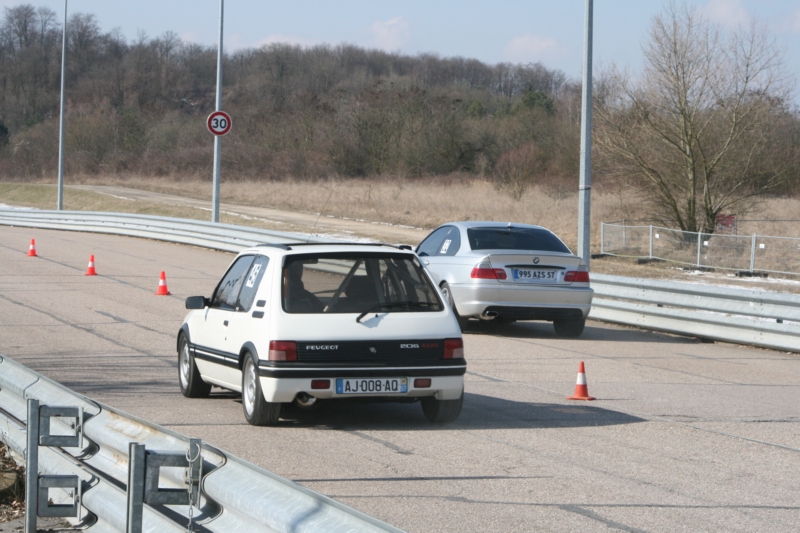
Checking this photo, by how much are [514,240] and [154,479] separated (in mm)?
11222

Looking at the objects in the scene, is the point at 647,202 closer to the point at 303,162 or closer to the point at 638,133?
the point at 638,133

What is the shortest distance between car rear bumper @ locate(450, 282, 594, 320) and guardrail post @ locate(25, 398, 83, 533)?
9148mm

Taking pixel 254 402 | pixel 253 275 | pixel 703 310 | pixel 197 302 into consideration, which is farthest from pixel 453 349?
pixel 703 310

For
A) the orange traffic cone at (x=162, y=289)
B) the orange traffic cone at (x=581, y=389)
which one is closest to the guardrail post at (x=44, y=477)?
the orange traffic cone at (x=581, y=389)

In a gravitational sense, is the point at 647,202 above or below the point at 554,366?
above

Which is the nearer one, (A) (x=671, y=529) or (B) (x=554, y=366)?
(A) (x=671, y=529)

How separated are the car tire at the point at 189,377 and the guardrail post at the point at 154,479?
5102mm

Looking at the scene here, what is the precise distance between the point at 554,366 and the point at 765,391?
2434 millimetres

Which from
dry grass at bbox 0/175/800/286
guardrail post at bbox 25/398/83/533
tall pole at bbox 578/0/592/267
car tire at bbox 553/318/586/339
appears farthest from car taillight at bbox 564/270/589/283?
dry grass at bbox 0/175/800/286

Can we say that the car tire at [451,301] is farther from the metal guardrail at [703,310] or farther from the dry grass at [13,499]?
the dry grass at [13,499]

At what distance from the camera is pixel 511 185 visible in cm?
4653

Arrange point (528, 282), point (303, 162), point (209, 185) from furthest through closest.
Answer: point (303, 162) → point (209, 185) → point (528, 282)

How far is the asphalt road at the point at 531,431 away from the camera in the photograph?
5.67m

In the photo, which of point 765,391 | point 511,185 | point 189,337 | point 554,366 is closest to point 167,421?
point 189,337
